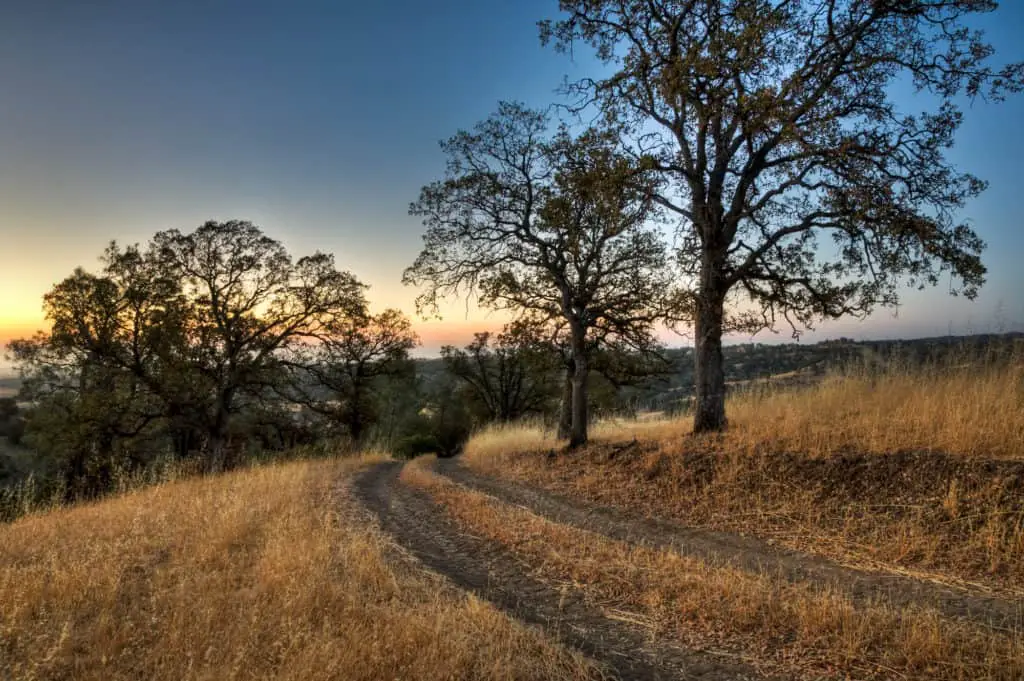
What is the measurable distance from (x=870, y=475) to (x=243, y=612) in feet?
27.0

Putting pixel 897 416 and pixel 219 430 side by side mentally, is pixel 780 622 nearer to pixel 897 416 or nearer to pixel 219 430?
pixel 897 416

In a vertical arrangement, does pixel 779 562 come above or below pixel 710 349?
below

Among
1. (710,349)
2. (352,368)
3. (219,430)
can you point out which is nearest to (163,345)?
(219,430)

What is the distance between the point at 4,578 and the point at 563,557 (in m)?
6.40

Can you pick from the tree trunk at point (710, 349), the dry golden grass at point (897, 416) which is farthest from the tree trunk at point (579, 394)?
the tree trunk at point (710, 349)

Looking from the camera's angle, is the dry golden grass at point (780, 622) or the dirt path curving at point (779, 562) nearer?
the dry golden grass at point (780, 622)

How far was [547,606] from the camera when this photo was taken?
525 centimetres

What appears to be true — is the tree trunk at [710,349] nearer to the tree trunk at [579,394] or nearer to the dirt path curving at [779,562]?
the dirt path curving at [779,562]

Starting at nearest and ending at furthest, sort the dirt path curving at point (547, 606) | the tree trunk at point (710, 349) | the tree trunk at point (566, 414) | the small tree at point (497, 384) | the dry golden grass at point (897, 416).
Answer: the dirt path curving at point (547, 606)
the dry golden grass at point (897, 416)
the tree trunk at point (710, 349)
the tree trunk at point (566, 414)
the small tree at point (497, 384)

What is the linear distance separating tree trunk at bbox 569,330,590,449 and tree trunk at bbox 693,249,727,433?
444 centimetres

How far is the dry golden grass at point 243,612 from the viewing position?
3848mm

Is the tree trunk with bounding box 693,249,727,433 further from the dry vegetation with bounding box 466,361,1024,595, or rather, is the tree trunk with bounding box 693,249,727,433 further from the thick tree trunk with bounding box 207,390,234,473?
the thick tree trunk with bounding box 207,390,234,473

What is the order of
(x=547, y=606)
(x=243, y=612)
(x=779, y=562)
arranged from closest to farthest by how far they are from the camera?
(x=243, y=612), (x=547, y=606), (x=779, y=562)

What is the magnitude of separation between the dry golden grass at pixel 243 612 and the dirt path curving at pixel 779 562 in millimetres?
3118
